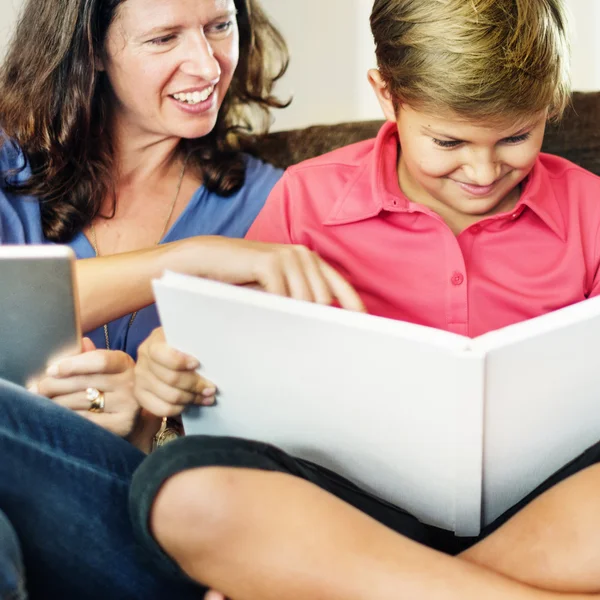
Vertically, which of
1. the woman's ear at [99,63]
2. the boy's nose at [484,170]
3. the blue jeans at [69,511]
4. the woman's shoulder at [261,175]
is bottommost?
the blue jeans at [69,511]

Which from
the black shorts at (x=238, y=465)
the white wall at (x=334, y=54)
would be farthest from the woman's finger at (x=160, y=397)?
the white wall at (x=334, y=54)

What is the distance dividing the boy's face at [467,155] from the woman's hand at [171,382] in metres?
0.41

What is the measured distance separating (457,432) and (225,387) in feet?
0.88

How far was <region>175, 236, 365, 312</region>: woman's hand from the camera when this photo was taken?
1052 mm

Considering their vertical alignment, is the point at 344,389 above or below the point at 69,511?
above

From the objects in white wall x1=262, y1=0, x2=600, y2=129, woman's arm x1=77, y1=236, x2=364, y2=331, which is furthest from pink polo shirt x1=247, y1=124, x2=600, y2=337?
white wall x1=262, y1=0, x2=600, y2=129

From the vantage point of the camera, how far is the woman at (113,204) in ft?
3.07

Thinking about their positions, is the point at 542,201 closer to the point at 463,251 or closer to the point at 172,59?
the point at 463,251

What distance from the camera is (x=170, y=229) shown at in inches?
58.1

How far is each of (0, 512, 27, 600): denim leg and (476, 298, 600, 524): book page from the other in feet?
1.48

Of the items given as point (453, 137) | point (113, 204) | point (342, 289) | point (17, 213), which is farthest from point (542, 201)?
point (17, 213)

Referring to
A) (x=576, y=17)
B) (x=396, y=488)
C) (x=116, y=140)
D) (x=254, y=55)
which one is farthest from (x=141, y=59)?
(x=576, y=17)

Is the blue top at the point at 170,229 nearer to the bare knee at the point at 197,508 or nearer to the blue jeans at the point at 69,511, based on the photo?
the blue jeans at the point at 69,511

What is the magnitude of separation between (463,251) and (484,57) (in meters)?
0.29
